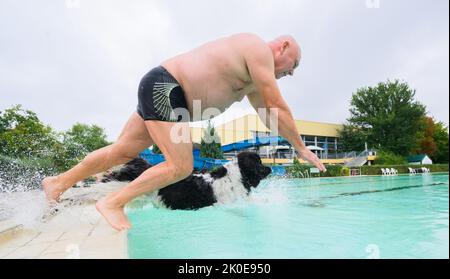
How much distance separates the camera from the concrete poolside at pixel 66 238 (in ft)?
5.90

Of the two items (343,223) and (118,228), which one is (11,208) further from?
(343,223)

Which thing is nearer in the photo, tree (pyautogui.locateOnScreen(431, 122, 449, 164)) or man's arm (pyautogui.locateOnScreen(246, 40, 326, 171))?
man's arm (pyautogui.locateOnScreen(246, 40, 326, 171))

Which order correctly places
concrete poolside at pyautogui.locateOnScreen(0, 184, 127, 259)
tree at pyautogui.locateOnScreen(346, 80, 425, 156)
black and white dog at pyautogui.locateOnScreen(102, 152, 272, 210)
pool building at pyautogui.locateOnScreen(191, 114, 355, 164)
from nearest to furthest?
concrete poolside at pyautogui.locateOnScreen(0, 184, 127, 259) → black and white dog at pyautogui.locateOnScreen(102, 152, 272, 210) → pool building at pyautogui.locateOnScreen(191, 114, 355, 164) → tree at pyautogui.locateOnScreen(346, 80, 425, 156)

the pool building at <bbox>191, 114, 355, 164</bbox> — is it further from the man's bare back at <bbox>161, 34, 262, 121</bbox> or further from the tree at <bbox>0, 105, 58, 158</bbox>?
the man's bare back at <bbox>161, 34, 262, 121</bbox>

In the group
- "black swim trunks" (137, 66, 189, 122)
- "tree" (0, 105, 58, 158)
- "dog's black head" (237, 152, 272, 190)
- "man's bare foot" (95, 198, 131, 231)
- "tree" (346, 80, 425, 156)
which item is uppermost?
"tree" (346, 80, 425, 156)

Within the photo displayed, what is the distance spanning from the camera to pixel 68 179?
2.52 m

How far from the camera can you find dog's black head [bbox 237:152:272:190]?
167 inches

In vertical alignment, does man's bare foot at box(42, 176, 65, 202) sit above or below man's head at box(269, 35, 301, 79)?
below

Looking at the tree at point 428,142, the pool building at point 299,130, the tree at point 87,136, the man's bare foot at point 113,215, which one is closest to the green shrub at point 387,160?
the pool building at point 299,130

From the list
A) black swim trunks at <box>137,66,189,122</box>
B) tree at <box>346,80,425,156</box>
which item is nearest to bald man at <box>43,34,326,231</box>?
black swim trunks at <box>137,66,189,122</box>

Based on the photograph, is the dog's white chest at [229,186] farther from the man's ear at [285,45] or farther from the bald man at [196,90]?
the man's ear at [285,45]

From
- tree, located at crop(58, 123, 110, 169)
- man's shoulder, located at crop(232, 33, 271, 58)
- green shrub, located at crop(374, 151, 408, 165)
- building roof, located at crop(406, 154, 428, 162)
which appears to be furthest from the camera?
building roof, located at crop(406, 154, 428, 162)

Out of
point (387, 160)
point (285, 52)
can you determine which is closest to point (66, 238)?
point (285, 52)

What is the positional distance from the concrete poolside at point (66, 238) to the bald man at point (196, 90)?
20 centimetres
